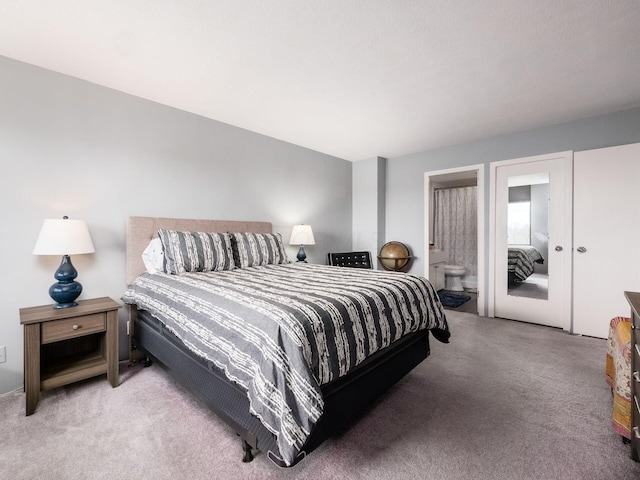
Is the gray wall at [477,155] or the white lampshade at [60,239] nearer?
the white lampshade at [60,239]

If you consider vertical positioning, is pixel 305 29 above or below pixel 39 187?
above

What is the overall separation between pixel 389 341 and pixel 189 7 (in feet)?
7.68

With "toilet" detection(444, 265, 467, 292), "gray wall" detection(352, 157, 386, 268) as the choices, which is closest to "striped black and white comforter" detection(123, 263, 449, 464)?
"gray wall" detection(352, 157, 386, 268)

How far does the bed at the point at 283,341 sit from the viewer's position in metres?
1.22

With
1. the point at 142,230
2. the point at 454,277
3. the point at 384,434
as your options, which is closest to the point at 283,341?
the point at 384,434

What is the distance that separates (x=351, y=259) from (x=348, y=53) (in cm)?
318

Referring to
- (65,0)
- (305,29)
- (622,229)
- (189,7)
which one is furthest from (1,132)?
(622,229)

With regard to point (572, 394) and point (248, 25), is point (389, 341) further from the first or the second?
point (248, 25)

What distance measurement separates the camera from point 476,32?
6.33ft

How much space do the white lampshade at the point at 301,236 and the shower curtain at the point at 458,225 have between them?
365 cm

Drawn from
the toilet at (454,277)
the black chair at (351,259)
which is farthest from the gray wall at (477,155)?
the toilet at (454,277)

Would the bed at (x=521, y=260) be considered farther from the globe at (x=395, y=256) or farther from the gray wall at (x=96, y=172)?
the gray wall at (x=96, y=172)

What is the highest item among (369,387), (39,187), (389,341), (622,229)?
(39,187)

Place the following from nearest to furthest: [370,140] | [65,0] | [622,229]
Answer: [65,0] < [622,229] < [370,140]
